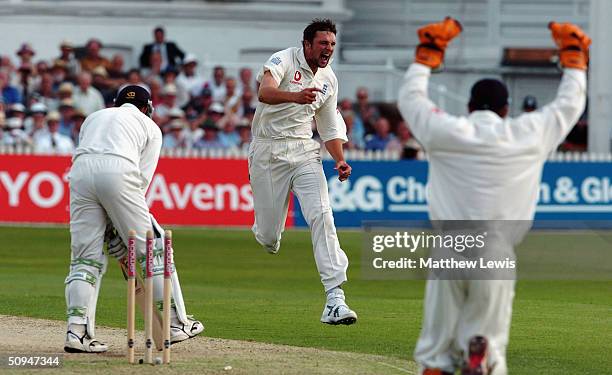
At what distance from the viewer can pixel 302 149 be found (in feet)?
39.0

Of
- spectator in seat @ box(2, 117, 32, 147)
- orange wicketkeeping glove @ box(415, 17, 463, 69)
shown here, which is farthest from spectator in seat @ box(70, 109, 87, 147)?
orange wicketkeeping glove @ box(415, 17, 463, 69)

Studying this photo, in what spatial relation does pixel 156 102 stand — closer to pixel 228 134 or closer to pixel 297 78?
pixel 228 134

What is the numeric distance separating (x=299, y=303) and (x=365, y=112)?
13.8 meters

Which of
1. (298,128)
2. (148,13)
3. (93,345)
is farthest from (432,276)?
(148,13)

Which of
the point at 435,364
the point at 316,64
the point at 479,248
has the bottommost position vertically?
the point at 435,364

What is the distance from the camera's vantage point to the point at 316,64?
1184 centimetres

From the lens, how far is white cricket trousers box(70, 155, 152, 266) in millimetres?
10023

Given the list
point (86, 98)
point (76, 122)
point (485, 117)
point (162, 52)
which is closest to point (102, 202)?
point (485, 117)

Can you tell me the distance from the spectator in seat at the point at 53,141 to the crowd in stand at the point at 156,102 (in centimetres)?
2

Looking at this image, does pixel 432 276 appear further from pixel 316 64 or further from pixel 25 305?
pixel 25 305

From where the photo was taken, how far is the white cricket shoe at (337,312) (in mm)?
11234

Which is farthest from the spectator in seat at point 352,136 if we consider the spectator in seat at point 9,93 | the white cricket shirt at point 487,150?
the white cricket shirt at point 487,150

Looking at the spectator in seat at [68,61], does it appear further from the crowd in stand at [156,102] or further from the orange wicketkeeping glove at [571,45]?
the orange wicketkeeping glove at [571,45]

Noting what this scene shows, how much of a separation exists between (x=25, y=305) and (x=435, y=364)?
6.83m
